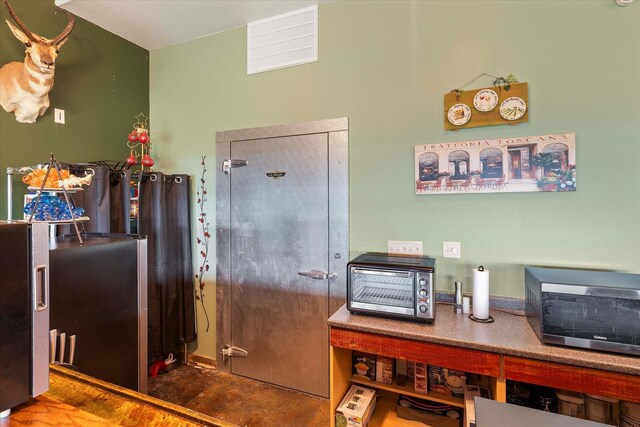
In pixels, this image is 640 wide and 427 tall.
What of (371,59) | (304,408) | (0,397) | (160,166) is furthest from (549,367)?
(160,166)

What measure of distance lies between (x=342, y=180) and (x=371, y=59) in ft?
3.01

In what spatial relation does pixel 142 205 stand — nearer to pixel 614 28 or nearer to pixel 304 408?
pixel 304 408

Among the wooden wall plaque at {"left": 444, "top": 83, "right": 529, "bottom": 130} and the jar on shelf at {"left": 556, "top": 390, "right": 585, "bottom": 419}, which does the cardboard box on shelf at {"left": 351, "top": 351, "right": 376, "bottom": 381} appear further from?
the wooden wall plaque at {"left": 444, "top": 83, "right": 529, "bottom": 130}

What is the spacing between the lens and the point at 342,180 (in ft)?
7.75

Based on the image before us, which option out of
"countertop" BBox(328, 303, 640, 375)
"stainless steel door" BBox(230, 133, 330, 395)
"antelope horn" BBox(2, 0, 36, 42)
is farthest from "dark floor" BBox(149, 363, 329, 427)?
"antelope horn" BBox(2, 0, 36, 42)

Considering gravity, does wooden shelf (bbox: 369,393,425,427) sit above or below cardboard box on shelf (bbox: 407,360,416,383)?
below

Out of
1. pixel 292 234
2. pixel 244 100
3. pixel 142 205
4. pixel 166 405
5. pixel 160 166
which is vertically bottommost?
pixel 166 405

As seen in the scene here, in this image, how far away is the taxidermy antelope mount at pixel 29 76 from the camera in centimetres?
202

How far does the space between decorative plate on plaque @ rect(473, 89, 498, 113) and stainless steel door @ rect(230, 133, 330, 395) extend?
108 centimetres

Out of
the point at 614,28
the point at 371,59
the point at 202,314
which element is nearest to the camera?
the point at 614,28

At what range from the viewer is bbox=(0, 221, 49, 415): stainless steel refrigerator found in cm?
69

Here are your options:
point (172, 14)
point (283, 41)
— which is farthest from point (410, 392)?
point (172, 14)

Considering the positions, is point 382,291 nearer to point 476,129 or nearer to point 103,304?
point 476,129

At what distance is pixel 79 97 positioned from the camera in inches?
101
